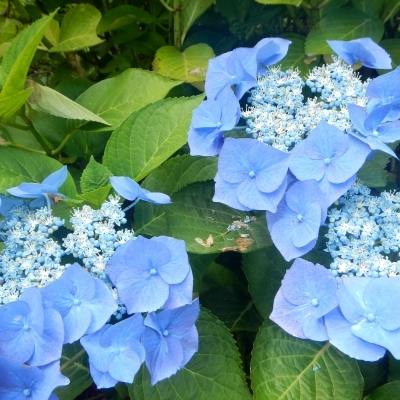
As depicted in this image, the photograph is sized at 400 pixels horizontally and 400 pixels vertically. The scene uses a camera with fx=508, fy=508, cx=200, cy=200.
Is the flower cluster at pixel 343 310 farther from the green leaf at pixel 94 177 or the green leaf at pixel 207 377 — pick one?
the green leaf at pixel 94 177

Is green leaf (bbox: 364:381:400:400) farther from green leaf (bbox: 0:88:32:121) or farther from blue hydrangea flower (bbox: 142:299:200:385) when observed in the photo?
green leaf (bbox: 0:88:32:121)

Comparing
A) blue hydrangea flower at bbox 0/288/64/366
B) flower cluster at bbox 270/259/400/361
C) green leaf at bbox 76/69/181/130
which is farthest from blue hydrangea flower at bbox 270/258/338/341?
green leaf at bbox 76/69/181/130

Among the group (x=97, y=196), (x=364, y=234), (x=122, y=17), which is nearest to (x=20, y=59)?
(x=97, y=196)

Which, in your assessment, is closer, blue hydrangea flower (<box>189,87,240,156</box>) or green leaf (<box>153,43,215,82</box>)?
blue hydrangea flower (<box>189,87,240,156</box>)

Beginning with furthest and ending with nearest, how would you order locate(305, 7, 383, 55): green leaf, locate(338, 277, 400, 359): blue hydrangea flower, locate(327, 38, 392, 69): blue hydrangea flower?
locate(305, 7, 383, 55): green leaf < locate(327, 38, 392, 69): blue hydrangea flower < locate(338, 277, 400, 359): blue hydrangea flower

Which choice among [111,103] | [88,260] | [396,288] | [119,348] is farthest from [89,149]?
[396,288]

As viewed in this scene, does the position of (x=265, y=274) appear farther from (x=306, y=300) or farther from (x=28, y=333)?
(x=28, y=333)

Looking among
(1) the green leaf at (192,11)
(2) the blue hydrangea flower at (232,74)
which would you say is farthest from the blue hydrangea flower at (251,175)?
(1) the green leaf at (192,11)

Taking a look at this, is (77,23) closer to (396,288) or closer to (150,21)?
(150,21)

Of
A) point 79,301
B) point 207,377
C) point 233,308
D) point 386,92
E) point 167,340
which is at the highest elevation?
point 386,92
